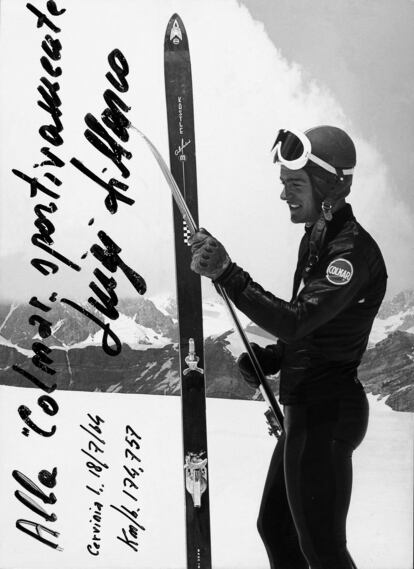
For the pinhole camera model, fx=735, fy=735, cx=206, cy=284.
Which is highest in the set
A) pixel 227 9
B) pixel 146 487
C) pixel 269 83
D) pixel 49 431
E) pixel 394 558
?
pixel 227 9

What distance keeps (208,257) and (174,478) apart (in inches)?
31.7

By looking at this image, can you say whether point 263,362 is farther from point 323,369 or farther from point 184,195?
point 184,195

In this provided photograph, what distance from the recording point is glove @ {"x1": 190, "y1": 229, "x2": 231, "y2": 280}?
2.20 meters

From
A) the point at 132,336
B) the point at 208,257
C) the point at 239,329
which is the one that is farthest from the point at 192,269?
the point at 132,336

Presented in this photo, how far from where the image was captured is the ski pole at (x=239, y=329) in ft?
7.68

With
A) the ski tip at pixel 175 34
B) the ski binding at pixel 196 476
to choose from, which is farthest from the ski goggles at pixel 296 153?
the ski binding at pixel 196 476

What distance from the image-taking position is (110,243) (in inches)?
98.3

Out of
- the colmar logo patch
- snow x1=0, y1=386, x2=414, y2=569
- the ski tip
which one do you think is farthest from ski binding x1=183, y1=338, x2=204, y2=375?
the ski tip

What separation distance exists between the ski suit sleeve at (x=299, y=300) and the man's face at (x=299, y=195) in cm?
20

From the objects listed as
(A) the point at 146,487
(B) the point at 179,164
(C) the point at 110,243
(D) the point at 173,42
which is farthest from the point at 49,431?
(D) the point at 173,42

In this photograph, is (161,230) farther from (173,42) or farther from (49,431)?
(49,431)

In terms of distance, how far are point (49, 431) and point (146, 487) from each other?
1.27 feet

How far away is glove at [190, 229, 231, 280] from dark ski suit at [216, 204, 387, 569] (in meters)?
0.03

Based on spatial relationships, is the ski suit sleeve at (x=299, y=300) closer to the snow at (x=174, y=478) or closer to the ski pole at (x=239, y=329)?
the ski pole at (x=239, y=329)
